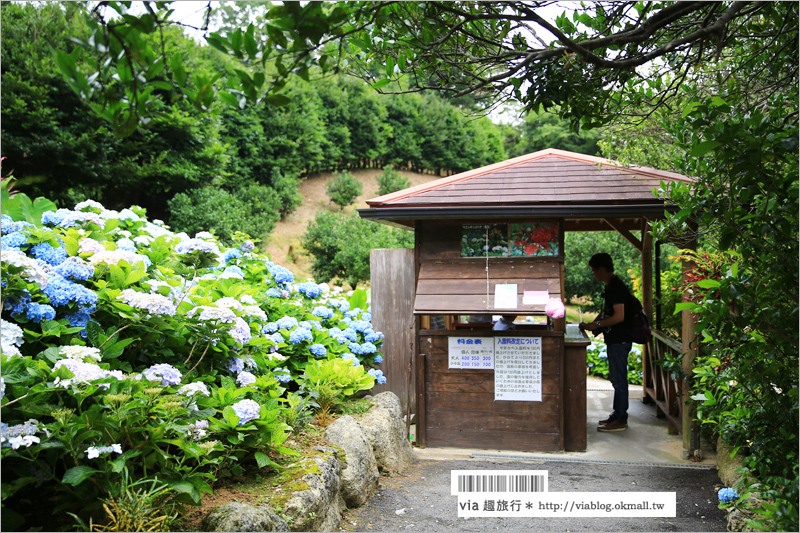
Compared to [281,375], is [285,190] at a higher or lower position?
higher

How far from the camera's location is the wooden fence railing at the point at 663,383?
601 centimetres

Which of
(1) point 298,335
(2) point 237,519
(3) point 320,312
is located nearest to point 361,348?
(3) point 320,312

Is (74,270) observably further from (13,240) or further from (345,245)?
(345,245)

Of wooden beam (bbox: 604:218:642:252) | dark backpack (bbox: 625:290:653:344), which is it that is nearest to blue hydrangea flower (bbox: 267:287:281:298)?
dark backpack (bbox: 625:290:653:344)

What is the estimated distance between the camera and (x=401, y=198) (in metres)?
5.91

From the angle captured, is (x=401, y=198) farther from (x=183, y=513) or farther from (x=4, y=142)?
(x=4, y=142)

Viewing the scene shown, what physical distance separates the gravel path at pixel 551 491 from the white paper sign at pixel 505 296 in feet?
4.79

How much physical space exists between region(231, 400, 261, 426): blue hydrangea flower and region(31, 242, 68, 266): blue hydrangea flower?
1.19 m

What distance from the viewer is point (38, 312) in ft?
8.25

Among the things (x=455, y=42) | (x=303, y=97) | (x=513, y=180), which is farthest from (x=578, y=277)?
(x=303, y=97)

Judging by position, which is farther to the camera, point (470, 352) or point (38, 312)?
point (470, 352)

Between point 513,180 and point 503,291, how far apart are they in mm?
1297

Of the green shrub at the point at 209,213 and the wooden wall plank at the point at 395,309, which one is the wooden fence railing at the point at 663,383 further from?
the green shrub at the point at 209,213

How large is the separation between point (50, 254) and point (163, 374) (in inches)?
42.3
